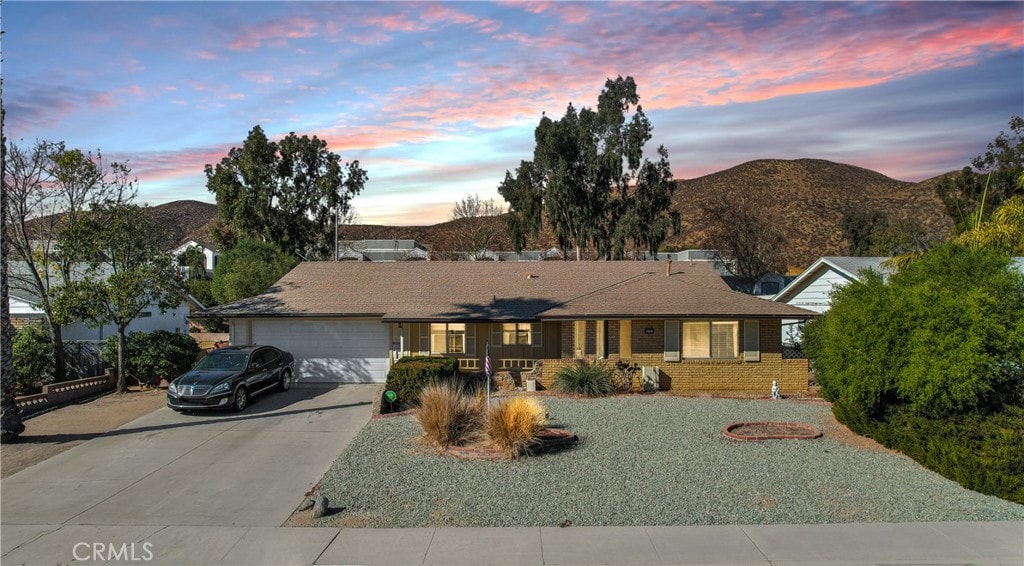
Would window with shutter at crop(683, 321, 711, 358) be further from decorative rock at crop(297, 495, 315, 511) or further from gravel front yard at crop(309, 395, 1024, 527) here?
decorative rock at crop(297, 495, 315, 511)

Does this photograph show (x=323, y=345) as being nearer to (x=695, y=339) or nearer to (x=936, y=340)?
(x=695, y=339)

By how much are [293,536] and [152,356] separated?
49.0 feet

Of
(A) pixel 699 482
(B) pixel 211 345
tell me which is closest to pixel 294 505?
(A) pixel 699 482

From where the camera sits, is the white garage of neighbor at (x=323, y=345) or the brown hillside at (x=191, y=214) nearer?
the white garage of neighbor at (x=323, y=345)

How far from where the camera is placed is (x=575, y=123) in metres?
43.9

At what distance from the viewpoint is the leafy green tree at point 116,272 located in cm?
1966

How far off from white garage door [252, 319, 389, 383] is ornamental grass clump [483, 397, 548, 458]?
10966mm

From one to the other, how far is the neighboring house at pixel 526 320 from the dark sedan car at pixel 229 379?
262 cm

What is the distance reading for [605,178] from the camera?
43.8 m

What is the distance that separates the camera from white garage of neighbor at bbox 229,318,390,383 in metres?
23.0

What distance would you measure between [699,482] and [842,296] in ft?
22.8

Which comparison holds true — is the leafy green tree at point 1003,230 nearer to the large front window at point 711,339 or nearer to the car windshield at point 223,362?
the large front window at point 711,339

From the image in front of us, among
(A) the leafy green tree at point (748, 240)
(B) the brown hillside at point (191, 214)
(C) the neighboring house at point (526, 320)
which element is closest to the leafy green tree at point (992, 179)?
(A) the leafy green tree at point (748, 240)

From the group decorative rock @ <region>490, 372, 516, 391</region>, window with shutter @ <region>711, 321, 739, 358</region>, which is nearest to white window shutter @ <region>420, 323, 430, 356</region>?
decorative rock @ <region>490, 372, 516, 391</region>
